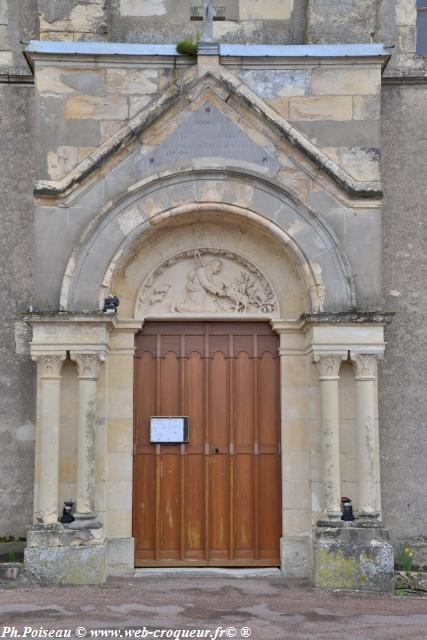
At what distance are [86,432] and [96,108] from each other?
3.61 m

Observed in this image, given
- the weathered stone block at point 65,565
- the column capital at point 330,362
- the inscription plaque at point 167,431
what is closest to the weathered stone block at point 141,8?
the column capital at point 330,362

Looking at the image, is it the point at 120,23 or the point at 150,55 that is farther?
the point at 120,23

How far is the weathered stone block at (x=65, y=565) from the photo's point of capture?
9266 millimetres

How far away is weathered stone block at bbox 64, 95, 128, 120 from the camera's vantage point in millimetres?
9984

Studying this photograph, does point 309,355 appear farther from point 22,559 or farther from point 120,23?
point 120,23

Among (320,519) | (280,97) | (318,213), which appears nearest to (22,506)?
(320,519)

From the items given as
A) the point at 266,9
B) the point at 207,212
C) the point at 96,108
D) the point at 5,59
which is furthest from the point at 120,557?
the point at 266,9

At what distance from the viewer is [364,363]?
32.0ft

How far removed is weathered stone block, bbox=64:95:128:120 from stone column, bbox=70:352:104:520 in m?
2.67

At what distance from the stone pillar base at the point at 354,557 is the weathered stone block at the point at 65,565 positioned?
2329mm

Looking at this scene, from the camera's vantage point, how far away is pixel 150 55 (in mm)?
9992

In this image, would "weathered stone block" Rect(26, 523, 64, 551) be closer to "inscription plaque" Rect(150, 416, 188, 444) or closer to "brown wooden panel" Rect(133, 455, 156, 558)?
"brown wooden panel" Rect(133, 455, 156, 558)

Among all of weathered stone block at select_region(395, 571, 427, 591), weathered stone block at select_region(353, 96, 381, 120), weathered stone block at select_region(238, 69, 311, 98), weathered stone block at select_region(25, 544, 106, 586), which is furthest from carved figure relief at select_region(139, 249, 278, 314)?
weathered stone block at select_region(395, 571, 427, 591)

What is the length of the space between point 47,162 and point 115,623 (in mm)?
5005
